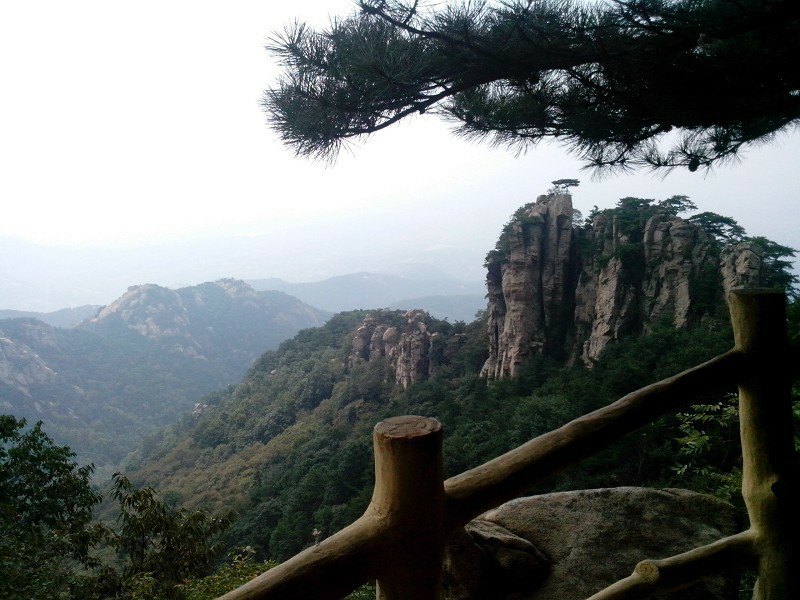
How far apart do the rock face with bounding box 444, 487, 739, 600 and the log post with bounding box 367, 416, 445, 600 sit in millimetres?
898

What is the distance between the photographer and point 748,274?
10.6 m

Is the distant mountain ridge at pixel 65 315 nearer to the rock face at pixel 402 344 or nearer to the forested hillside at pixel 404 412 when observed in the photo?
the forested hillside at pixel 404 412

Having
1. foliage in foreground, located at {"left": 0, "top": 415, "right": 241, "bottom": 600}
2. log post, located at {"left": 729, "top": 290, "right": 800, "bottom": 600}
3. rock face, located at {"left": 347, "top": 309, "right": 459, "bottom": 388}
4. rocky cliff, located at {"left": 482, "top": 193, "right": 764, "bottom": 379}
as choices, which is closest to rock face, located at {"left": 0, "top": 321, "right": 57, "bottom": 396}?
rock face, located at {"left": 347, "top": 309, "right": 459, "bottom": 388}

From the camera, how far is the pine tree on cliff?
2.04 meters

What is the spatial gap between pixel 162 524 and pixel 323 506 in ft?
25.6

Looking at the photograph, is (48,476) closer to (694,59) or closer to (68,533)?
(68,533)

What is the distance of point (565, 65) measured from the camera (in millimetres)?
2287

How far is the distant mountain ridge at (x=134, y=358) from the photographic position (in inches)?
1431

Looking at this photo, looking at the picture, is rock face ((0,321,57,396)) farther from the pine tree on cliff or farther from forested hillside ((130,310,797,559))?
the pine tree on cliff

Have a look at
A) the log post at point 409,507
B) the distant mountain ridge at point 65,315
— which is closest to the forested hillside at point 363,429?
the log post at point 409,507

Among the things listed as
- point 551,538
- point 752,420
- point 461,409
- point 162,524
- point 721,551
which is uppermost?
point 752,420

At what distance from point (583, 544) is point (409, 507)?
110cm

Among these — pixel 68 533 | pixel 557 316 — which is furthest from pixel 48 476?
pixel 557 316

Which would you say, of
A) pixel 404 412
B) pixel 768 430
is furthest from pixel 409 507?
pixel 404 412
